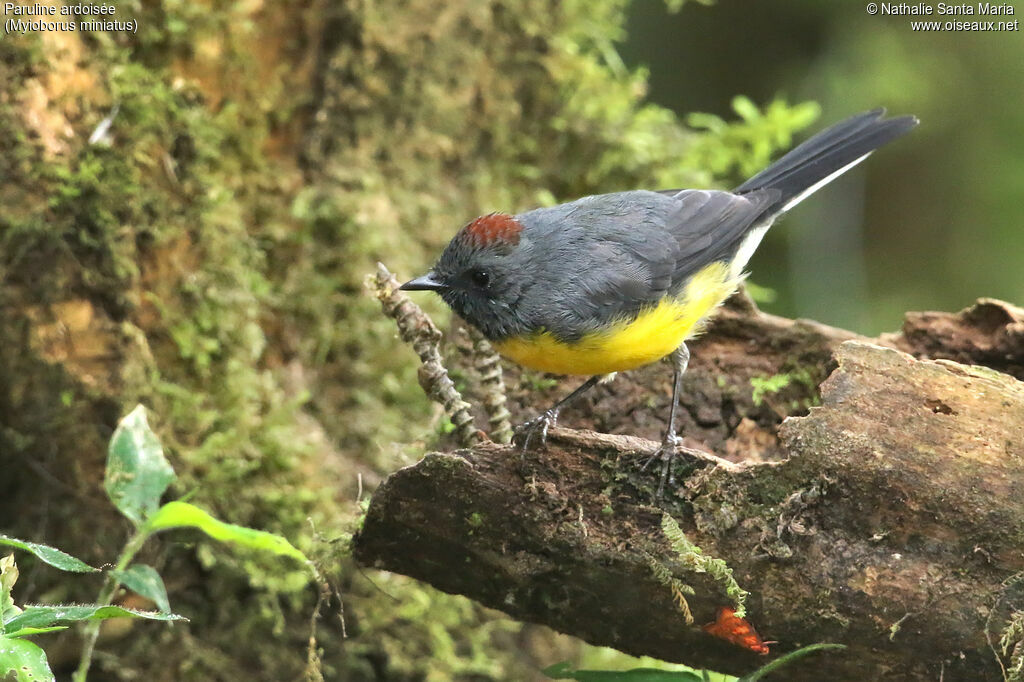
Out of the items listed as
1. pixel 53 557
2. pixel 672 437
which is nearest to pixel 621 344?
pixel 672 437

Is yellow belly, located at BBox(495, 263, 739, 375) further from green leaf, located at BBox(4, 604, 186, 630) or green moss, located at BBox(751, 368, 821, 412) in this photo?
green leaf, located at BBox(4, 604, 186, 630)

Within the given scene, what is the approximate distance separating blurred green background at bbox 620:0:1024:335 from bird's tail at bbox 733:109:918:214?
2.99 meters

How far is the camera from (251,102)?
4.70m

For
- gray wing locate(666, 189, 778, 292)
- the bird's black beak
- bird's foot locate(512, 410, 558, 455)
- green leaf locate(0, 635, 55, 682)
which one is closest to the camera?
green leaf locate(0, 635, 55, 682)

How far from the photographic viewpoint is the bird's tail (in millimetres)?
4051

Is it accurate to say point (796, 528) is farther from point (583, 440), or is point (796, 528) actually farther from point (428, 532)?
point (428, 532)

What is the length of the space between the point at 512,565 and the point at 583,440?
1.34ft

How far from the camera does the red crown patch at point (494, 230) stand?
3463mm

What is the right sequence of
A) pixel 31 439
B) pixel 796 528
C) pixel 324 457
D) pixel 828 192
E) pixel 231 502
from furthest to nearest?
pixel 828 192
pixel 324 457
pixel 231 502
pixel 31 439
pixel 796 528

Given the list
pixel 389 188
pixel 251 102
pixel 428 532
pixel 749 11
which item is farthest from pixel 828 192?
pixel 428 532

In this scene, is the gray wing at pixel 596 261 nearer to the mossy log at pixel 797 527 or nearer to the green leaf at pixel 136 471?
the mossy log at pixel 797 527

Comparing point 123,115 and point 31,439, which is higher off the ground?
point 123,115

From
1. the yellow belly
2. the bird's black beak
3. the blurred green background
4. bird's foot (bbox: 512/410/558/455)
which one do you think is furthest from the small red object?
the blurred green background

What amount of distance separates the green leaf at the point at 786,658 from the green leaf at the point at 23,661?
1670 mm
